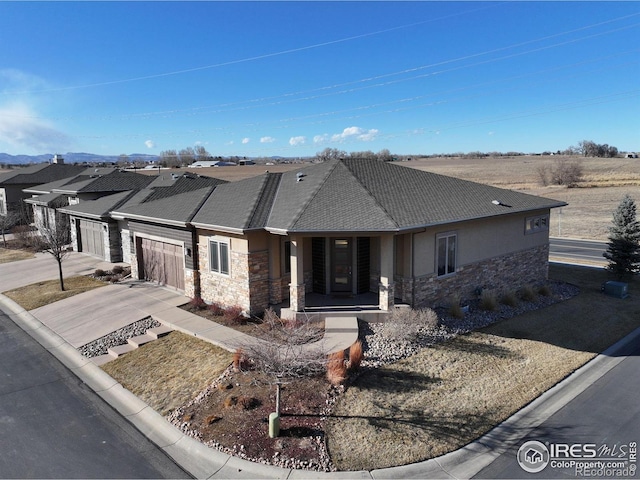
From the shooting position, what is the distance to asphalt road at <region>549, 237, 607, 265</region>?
28062 millimetres

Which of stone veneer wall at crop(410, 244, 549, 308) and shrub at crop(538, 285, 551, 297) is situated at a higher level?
stone veneer wall at crop(410, 244, 549, 308)

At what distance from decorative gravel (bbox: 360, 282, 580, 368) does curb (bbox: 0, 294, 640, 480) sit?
3.35 meters

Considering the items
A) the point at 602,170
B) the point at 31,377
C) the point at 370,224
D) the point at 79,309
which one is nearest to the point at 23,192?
the point at 79,309

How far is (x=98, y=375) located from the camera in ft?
41.8

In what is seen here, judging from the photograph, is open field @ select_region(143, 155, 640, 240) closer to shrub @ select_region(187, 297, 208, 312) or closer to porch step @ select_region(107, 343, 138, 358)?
shrub @ select_region(187, 297, 208, 312)

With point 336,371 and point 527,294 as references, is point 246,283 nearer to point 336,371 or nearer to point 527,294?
point 336,371

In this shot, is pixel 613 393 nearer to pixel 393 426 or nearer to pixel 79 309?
pixel 393 426

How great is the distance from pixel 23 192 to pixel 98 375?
124 ft

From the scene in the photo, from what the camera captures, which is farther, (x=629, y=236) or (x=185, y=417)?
(x=629, y=236)

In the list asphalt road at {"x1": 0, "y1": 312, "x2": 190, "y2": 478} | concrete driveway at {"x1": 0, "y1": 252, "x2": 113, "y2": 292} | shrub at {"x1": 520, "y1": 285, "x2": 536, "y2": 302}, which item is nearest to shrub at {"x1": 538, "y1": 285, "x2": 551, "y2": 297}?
shrub at {"x1": 520, "y1": 285, "x2": 536, "y2": 302}

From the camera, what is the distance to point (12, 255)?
2980cm

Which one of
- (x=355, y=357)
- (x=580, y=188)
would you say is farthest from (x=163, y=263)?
(x=580, y=188)

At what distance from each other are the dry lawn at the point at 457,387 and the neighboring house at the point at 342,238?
2.80 m

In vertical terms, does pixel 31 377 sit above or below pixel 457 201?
below
